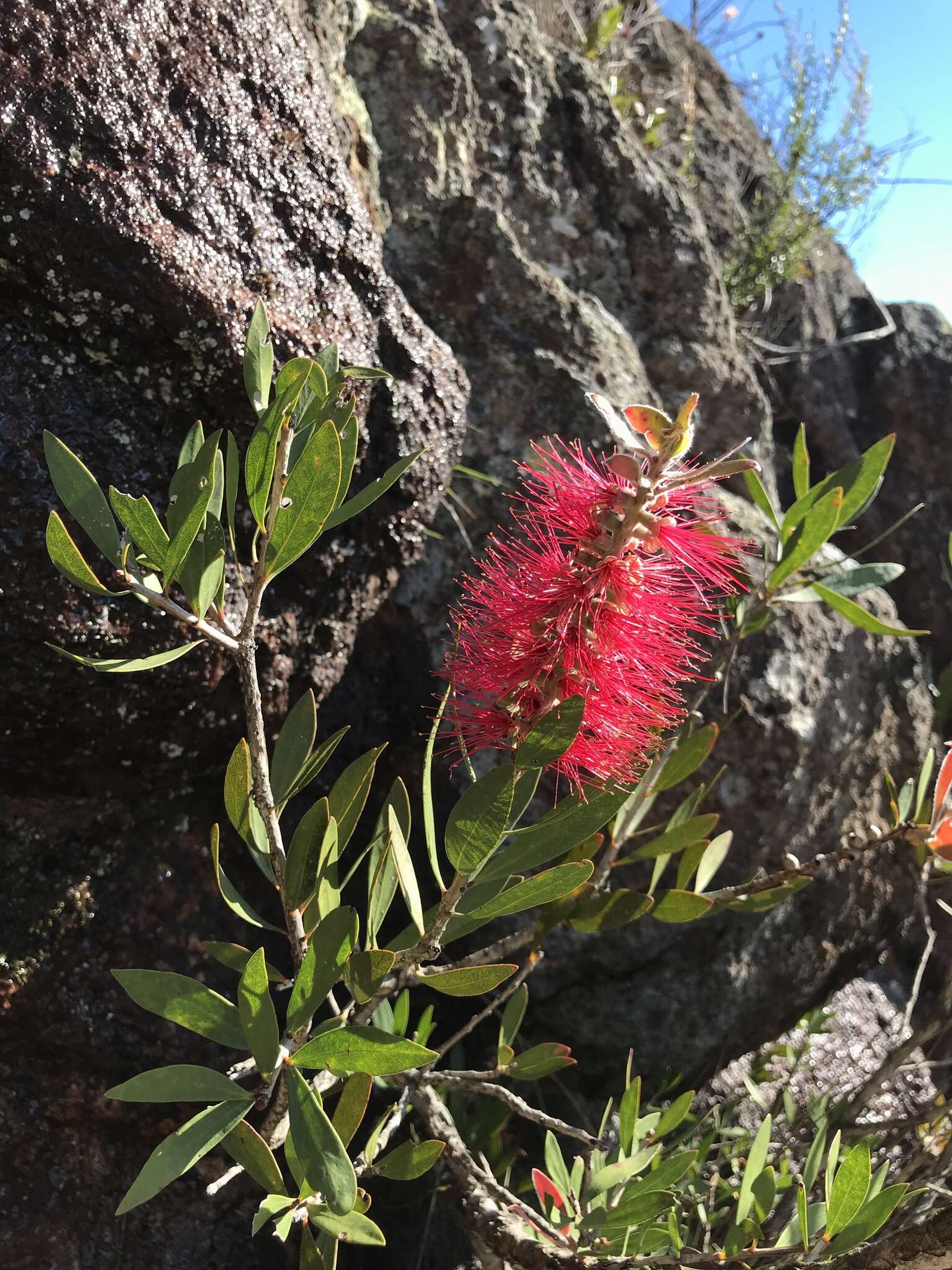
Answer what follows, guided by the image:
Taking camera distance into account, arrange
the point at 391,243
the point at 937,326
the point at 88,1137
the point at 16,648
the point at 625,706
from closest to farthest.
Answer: the point at 625,706 → the point at 16,648 → the point at 88,1137 → the point at 391,243 → the point at 937,326

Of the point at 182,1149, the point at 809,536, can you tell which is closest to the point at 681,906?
the point at 809,536

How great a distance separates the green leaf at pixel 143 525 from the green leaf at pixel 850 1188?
2.52 ft

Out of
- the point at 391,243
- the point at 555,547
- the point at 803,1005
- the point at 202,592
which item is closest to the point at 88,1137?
the point at 202,592

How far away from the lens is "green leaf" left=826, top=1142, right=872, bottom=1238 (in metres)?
0.74

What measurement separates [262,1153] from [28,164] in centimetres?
91

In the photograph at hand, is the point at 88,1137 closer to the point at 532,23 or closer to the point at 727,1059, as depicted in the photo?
the point at 727,1059

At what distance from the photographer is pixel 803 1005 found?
1663 millimetres

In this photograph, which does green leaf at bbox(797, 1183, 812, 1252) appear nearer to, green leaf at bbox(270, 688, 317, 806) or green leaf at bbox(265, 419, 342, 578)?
green leaf at bbox(270, 688, 317, 806)

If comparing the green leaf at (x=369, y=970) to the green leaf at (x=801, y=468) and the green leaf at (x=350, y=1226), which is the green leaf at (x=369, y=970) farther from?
the green leaf at (x=801, y=468)

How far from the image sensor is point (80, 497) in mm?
676

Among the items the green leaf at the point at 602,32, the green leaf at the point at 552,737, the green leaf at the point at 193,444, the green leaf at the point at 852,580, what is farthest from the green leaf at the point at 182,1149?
the green leaf at the point at 602,32

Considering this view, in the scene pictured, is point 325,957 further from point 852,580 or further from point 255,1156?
point 852,580

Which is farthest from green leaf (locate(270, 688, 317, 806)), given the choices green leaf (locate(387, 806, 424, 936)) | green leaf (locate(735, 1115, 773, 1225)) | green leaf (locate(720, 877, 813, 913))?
green leaf (locate(735, 1115, 773, 1225))

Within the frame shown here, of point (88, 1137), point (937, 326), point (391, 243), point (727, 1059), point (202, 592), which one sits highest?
point (937, 326)
